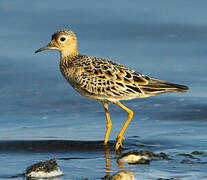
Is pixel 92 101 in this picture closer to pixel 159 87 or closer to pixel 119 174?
pixel 159 87

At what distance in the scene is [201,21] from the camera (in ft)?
54.9

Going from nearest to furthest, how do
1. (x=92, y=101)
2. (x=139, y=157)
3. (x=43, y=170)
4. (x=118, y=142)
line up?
(x=43, y=170) < (x=139, y=157) < (x=118, y=142) < (x=92, y=101)

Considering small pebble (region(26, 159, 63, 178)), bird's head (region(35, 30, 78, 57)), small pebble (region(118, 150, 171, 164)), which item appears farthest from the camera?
bird's head (region(35, 30, 78, 57))

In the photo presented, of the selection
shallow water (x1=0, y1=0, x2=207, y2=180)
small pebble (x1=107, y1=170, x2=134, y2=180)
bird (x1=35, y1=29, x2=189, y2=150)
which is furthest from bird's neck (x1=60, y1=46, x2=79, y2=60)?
small pebble (x1=107, y1=170, x2=134, y2=180)

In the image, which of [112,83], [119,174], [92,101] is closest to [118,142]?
[112,83]

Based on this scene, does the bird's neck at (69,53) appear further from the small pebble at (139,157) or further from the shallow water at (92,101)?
the small pebble at (139,157)

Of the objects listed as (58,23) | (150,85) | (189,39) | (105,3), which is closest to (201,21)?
(189,39)

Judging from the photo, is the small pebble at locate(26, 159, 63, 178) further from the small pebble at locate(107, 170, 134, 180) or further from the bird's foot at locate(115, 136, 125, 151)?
the bird's foot at locate(115, 136, 125, 151)

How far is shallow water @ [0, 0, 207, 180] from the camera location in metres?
10.3

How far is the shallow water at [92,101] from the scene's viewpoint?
1034cm

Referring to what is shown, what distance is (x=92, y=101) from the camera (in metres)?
13.9

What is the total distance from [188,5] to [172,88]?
6666mm

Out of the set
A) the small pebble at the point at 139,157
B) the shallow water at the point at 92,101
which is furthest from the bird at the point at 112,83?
the small pebble at the point at 139,157

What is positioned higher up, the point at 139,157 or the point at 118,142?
the point at 118,142
